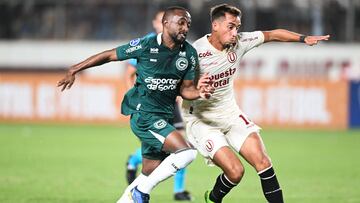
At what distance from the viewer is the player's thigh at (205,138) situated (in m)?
9.09

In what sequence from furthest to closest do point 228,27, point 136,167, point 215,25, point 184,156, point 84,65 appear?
point 136,167
point 215,25
point 228,27
point 84,65
point 184,156

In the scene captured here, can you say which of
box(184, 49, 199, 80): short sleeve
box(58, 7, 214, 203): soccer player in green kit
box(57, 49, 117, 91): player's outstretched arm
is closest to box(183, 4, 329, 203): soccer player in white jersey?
box(184, 49, 199, 80): short sleeve

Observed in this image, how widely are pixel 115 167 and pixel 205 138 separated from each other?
6.17 m

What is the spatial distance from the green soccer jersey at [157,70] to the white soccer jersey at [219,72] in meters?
0.31

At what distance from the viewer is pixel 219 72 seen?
30.1 ft

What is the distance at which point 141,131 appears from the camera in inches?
346

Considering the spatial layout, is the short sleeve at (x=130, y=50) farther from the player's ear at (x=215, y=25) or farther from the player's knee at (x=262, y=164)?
the player's knee at (x=262, y=164)

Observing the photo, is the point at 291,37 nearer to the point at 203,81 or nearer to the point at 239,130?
the point at 239,130

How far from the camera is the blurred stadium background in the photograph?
13.3 m

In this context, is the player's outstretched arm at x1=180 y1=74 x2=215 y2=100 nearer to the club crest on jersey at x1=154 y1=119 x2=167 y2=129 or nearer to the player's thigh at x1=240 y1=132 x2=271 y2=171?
the club crest on jersey at x1=154 y1=119 x2=167 y2=129

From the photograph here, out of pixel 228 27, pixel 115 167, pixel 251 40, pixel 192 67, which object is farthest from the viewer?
pixel 115 167

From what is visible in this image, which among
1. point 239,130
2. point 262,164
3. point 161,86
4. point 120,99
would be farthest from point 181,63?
point 120,99

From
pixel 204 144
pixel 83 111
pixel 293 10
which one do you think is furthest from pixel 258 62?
pixel 204 144

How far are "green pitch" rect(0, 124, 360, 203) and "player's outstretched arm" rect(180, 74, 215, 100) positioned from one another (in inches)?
95.4
